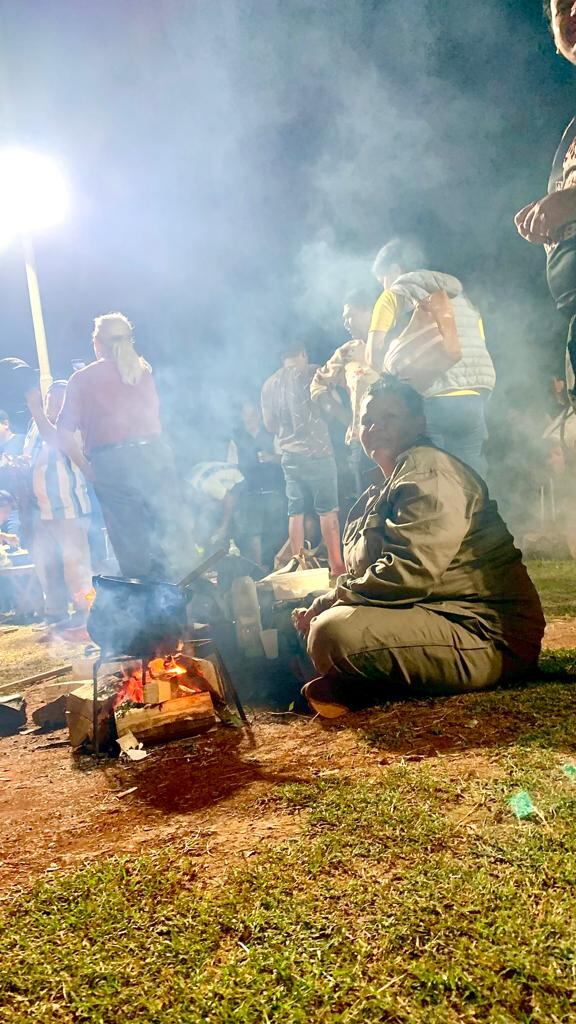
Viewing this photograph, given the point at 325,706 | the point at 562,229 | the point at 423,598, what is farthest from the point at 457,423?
the point at 325,706

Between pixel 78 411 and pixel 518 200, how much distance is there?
5681 millimetres

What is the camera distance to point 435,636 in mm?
2977

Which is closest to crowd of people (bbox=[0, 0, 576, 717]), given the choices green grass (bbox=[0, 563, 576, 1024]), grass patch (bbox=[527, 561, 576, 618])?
green grass (bbox=[0, 563, 576, 1024])

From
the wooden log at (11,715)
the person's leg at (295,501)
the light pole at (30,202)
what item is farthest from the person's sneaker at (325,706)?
the light pole at (30,202)

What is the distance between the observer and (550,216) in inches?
112

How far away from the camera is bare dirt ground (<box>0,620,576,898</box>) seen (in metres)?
1.99

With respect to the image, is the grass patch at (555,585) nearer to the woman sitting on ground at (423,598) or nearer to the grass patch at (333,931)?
the woman sitting on ground at (423,598)

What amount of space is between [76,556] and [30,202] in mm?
4621

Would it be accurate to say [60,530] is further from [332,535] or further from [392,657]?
[392,657]

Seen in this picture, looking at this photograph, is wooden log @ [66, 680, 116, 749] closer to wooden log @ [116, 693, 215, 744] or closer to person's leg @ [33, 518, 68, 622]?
wooden log @ [116, 693, 215, 744]

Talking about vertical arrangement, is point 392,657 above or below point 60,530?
below

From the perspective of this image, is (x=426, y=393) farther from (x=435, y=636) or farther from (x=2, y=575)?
(x=2, y=575)

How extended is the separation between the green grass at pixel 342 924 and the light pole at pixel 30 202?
709 centimetres

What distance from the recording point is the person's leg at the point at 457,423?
441 cm
